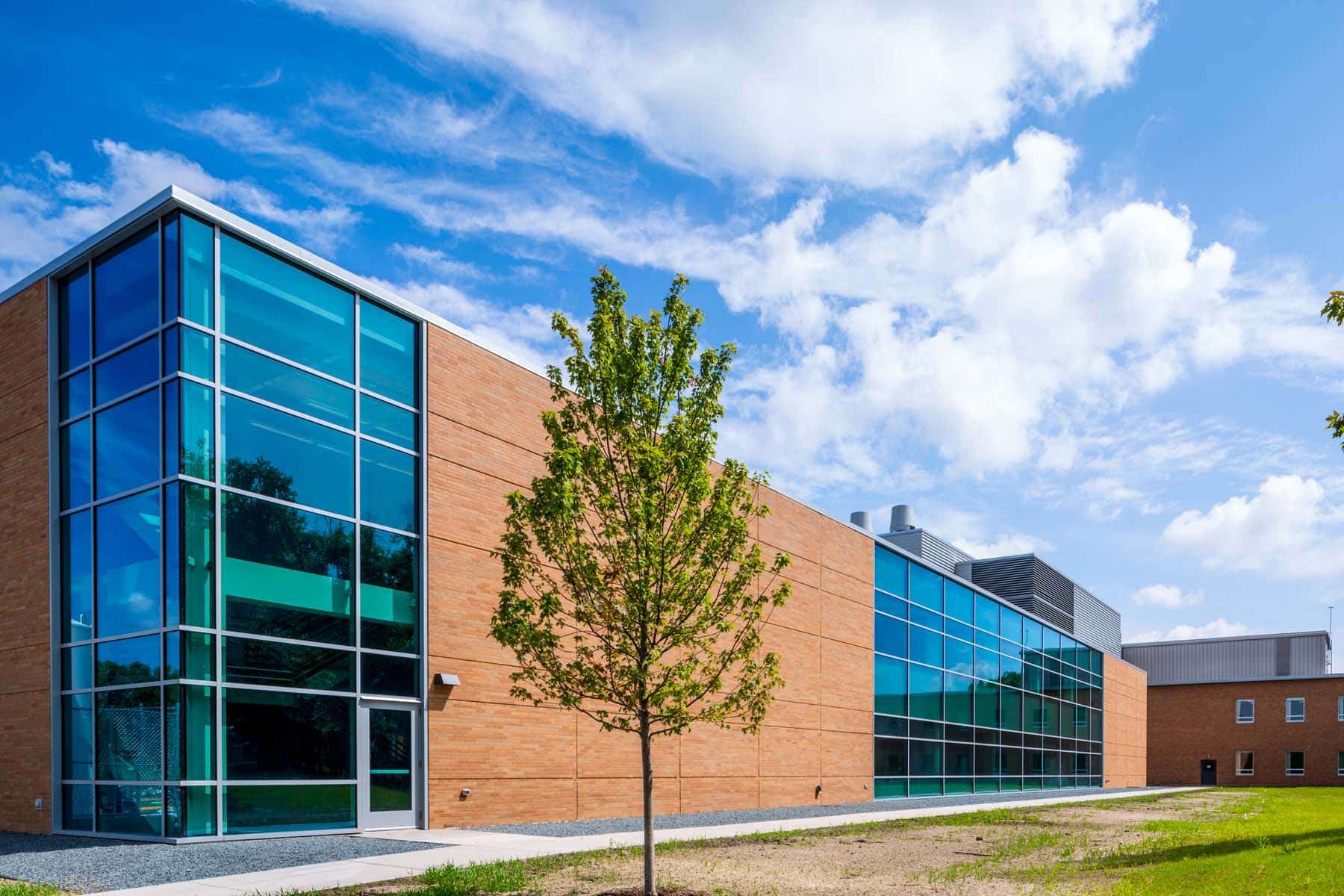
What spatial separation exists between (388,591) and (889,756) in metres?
20.4

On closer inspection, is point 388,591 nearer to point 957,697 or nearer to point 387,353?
point 387,353

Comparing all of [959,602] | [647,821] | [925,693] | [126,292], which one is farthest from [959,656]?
[126,292]

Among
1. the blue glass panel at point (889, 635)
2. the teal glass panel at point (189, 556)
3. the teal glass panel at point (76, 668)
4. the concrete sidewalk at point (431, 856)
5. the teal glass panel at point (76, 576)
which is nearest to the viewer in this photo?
the concrete sidewalk at point (431, 856)

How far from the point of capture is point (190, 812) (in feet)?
48.2

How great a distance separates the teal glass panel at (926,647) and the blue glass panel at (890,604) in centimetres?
79

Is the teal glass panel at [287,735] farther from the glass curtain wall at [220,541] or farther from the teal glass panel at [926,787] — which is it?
the teal glass panel at [926,787]

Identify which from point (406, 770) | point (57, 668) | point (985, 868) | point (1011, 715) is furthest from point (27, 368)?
point (1011, 715)

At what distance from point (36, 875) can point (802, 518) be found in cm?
2061

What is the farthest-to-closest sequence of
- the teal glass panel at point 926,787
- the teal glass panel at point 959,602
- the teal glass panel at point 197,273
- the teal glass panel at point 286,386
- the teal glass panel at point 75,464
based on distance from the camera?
the teal glass panel at point 959,602 → the teal glass panel at point 926,787 → the teal glass panel at point 75,464 → the teal glass panel at point 286,386 → the teal glass panel at point 197,273

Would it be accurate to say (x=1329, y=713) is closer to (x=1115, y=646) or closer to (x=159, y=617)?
(x=1115, y=646)

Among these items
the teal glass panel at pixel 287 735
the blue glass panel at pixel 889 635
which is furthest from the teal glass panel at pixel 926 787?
the teal glass panel at pixel 287 735

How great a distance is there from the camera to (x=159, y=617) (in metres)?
15.4

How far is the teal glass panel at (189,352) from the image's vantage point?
15641 millimetres

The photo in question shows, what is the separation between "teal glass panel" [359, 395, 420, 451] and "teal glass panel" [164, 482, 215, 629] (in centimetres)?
330
